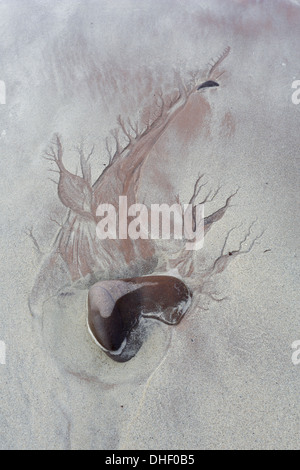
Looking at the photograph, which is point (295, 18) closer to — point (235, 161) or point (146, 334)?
point (235, 161)

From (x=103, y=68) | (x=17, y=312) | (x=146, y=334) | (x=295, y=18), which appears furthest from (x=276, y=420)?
(x=295, y=18)
